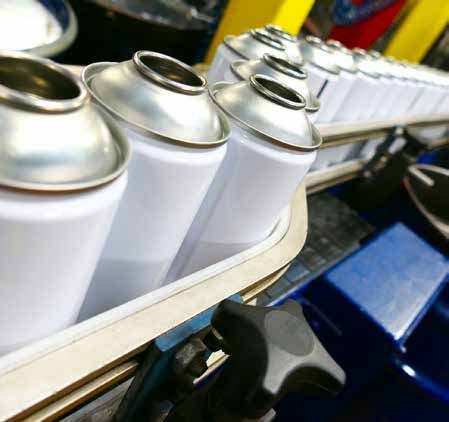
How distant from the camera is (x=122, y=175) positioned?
0.45m

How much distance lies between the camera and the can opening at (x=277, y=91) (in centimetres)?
67

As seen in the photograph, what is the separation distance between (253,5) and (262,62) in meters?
1.21

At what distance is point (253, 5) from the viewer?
1925 millimetres

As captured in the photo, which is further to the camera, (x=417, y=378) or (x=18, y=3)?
(x=417, y=378)

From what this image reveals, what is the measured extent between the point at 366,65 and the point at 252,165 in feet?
4.08

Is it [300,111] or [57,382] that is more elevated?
[300,111]

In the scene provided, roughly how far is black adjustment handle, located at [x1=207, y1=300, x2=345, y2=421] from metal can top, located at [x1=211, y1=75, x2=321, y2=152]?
272 millimetres

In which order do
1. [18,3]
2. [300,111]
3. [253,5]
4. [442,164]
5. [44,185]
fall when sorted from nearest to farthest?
1. [44,185]
2. [300,111]
3. [18,3]
4. [253,5]
5. [442,164]

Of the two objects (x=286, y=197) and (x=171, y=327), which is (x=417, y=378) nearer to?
(x=286, y=197)

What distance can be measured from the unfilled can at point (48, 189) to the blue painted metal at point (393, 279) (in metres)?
1.20

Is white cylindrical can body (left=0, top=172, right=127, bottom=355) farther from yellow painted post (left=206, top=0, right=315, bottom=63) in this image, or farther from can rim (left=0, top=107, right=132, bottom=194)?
yellow painted post (left=206, top=0, right=315, bottom=63)

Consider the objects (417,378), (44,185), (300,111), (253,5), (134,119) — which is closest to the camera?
(44,185)

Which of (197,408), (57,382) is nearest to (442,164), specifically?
(197,408)

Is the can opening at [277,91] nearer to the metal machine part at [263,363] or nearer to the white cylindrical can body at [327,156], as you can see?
the metal machine part at [263,363]
